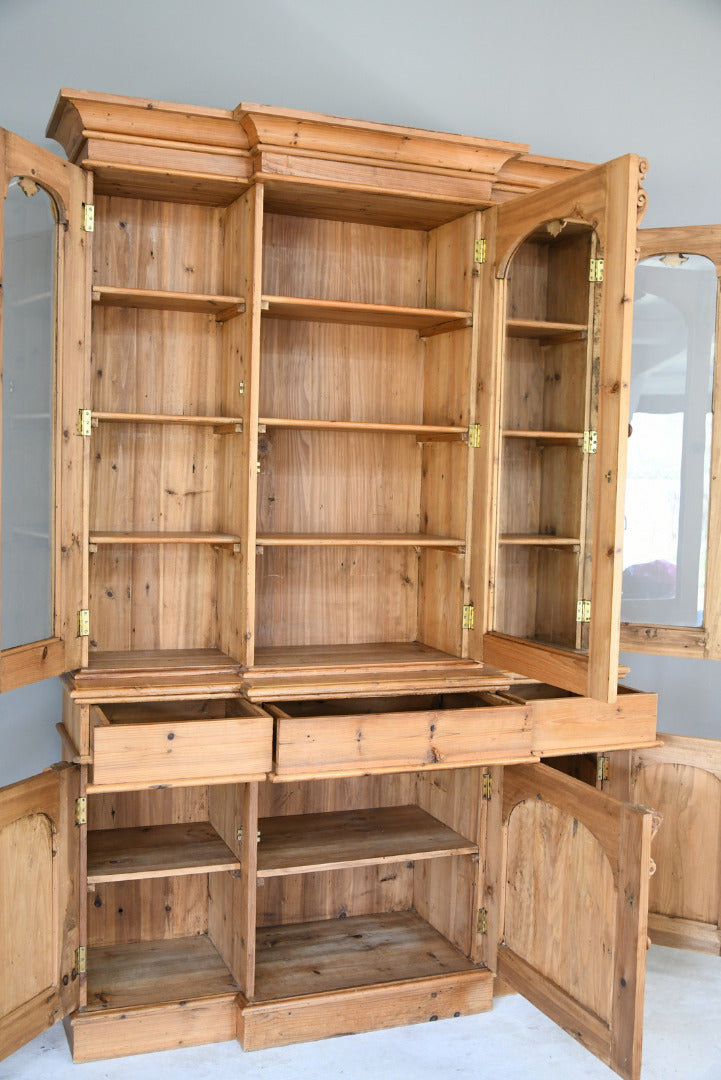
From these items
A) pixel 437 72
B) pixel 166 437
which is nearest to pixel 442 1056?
pixel 166 437

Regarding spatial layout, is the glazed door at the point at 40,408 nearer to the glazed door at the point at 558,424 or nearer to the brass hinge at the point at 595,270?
the glazed door at the point at 558,424

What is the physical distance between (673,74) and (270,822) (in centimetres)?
308

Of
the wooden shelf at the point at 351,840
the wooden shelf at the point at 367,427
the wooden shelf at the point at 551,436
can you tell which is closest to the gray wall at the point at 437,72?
the wooden shelf at the point at 351,840

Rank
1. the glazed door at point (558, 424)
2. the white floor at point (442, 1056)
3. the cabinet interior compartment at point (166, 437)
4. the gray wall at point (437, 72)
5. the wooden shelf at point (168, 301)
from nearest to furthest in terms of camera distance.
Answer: the glazed door at point (558, 424) → the white floor at point (442, 1056) → the wooden shelf at point (168, 301) → the cabinet interior compartment at point (166, 437) → the gray wall at point (437, 72)

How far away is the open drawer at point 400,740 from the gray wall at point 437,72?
39.0 inches

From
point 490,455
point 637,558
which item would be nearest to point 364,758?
point 490,455

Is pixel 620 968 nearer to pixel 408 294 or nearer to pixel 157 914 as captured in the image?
pixel 157 914

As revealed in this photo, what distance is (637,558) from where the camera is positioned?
10.8 ft

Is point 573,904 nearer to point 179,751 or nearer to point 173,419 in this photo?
point 179,751

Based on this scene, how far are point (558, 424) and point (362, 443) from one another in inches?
30.4

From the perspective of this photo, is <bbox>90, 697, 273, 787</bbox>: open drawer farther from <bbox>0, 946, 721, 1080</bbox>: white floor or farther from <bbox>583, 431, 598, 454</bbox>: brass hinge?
<bbox>583, 431, 598, 454</bbox>: brass hinge

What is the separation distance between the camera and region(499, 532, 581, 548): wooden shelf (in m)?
2.65

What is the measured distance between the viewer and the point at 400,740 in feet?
8.51

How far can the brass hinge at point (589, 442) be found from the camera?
100.0 inches
